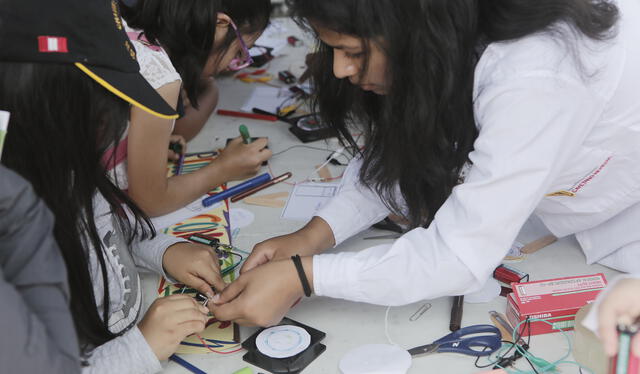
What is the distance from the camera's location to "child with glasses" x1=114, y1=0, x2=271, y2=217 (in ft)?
3.96

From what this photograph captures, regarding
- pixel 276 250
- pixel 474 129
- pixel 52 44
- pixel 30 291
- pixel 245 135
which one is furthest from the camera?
pixel 245 135

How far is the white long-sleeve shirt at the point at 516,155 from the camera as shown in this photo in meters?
0.83

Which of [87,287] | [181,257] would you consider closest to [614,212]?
[181,257]

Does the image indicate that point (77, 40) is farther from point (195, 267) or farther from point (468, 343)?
point (468, 343)

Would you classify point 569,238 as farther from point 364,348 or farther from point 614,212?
point 364,348

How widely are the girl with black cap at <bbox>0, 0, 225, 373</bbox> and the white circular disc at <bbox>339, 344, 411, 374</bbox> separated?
0.71 ft

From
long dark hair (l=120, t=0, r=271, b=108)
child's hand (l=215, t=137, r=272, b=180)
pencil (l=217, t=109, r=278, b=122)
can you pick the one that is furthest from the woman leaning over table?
pencil (l=217, t=109, r=278, b=122)

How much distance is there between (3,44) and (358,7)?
43 centimetres

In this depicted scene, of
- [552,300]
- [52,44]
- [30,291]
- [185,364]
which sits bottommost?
[185,364]

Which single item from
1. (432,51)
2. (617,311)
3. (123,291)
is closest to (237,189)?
(123,291)

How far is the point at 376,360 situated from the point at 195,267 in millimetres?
337

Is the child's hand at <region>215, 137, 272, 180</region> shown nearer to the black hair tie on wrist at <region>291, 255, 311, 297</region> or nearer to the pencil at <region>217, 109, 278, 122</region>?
the pencil at <region>217, 109, 278, 122</region>

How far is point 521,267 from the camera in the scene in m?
1.08

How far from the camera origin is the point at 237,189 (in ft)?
4.42
